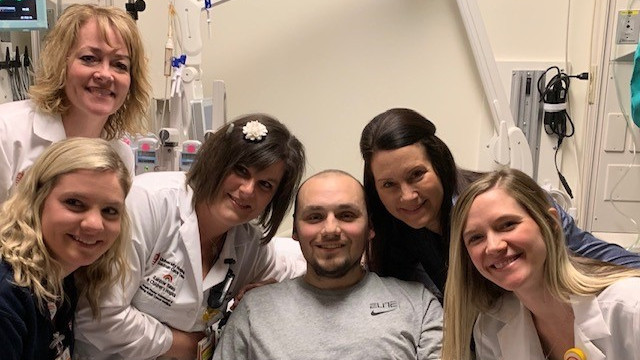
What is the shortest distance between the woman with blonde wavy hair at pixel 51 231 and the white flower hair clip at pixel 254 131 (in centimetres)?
42

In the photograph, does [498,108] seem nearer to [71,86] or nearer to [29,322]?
[71,86]

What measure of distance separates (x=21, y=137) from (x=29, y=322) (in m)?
0.65

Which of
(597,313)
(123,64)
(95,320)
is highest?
(123,64)

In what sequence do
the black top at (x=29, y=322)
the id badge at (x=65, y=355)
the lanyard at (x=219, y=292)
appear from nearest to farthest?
the black top at (x=29, y=322)
the id badge at (x=65, y=355)
the lanyard at (x=219, y=292)

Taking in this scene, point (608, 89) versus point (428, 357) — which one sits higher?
point (608, 89)

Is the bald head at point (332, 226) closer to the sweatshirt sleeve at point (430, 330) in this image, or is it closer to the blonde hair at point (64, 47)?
the sweatshirt sleeve at point (430, 330)

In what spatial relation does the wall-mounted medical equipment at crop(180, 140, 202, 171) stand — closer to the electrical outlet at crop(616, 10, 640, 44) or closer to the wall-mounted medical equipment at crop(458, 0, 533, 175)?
the wall-mounted medical equipment at crop(458, 0, 533, 175)

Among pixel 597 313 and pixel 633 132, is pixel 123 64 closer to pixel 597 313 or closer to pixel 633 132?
pixel 597 313

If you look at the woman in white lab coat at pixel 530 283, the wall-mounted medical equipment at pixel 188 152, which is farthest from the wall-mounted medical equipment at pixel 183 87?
the woman in white lab coat at pixel 530 283

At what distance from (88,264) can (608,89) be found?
2.67 metres

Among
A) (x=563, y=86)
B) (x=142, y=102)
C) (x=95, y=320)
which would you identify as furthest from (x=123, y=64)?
(x=563, y=86)

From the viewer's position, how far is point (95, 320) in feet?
5.41

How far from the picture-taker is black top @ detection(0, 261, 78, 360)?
1.32 m

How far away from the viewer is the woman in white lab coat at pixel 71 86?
1777mm
